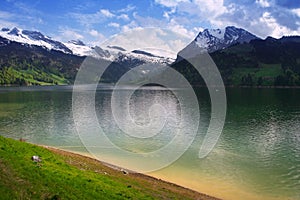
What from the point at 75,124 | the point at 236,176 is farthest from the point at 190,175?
the point at 75,124

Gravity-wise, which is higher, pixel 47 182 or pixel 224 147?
pixel 47 182

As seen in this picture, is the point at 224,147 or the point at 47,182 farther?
the point at 224,147

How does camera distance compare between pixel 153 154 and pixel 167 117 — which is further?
pixel 167 117

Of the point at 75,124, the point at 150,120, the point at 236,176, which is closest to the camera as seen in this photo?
the point at 236,176

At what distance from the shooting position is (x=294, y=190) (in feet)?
133

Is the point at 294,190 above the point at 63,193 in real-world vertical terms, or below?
below

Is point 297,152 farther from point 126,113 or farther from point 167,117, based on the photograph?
point 126,113

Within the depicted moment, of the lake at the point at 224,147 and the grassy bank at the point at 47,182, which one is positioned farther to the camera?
the lake at the point at 224,147

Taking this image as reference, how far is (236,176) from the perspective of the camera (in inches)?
1831

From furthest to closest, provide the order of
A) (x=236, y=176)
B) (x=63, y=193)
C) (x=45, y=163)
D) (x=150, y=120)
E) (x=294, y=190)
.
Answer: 1. (x=150, y=120)
2. (x=236, y=176)
3. (x=294, y=190)
4. (x=45, y=163)
5. (x=63, y=193)

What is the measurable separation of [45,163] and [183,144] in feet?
139

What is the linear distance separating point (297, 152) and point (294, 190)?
20957 millimetres

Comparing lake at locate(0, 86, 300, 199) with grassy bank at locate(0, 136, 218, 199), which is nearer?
grassy bank at locate(0, 136, 218, 199)

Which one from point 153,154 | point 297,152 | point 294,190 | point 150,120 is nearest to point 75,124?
point 150,120
